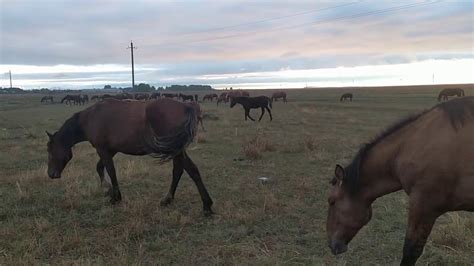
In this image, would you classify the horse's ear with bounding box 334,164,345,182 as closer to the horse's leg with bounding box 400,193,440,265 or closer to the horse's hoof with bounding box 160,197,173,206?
the horse's leg with bounding box 400,193,440,265

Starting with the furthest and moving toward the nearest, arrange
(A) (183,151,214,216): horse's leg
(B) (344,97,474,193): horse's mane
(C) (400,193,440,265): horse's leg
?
1. (A) (183,151,214,216): horse's leg
2. (B) (344,97,474,193): horse's mane
3. (C) (400,193,440,265): horse's leg

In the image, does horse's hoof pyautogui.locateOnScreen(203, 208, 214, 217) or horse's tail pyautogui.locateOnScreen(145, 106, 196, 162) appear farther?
horse's tail pyautogui.locateOnScreen(145, 106, 196, 162)

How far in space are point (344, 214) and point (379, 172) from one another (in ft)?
1.87

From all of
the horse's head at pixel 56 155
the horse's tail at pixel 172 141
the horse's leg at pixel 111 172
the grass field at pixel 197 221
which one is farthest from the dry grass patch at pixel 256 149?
the horse's head at pixel 56 155

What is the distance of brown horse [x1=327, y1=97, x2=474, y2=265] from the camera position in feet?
12.2

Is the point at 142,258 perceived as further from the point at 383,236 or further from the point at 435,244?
the point at 435,244

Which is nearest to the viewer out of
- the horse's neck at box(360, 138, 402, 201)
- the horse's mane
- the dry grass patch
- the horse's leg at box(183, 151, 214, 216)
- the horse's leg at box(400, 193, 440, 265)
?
the horse's leg at box(400, 193, 440, 265)

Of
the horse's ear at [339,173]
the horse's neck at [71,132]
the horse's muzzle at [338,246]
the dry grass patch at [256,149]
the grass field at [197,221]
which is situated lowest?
the grass field at [197,221]

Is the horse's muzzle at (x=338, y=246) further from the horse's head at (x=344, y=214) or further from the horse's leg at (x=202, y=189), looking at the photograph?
the horse's leg at (x=202, y=189)

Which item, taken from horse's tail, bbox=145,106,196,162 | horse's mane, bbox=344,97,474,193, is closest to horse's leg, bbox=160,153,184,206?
horse's tail, bbox=145,106,196,162

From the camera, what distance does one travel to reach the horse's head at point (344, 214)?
14.5 feet

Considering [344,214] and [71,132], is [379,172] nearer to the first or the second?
[344,214]

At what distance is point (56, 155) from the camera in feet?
26.2

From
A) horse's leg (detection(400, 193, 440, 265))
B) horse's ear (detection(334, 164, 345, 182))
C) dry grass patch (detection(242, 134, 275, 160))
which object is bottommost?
dry grass patch (detection(242, 134, 275, 160))
